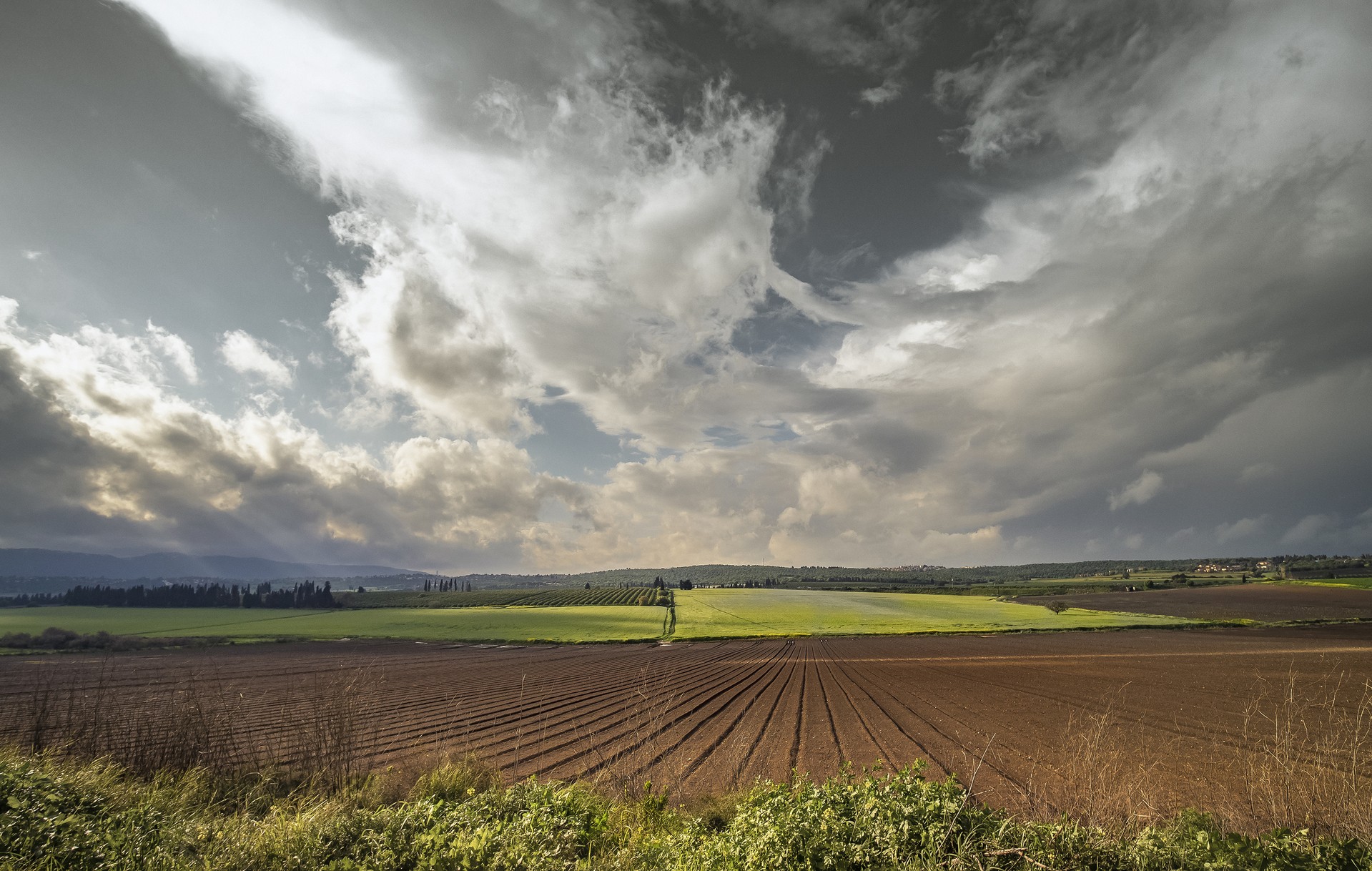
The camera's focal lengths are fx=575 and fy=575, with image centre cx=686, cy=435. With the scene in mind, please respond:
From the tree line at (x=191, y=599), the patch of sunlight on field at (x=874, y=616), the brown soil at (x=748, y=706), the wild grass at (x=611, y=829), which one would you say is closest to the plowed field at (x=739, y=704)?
the brown soil at (x=748, y=706)

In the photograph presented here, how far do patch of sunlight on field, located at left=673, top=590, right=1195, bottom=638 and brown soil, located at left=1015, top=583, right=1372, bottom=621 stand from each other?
7.58 metres

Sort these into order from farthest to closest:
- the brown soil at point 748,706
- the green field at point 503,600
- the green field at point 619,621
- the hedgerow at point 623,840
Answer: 1. the green field at point 503,600
2. the green field at point 619,621
3. the brown soil at point 748,706
4. the hedgerow at point 623,840

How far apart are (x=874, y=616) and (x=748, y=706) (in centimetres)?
8073

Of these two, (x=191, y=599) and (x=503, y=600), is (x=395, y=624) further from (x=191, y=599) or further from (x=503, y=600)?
(x=191, y=599)

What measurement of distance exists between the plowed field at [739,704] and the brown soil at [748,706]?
0.57ft

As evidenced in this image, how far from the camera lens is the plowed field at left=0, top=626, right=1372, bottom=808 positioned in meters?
17.2

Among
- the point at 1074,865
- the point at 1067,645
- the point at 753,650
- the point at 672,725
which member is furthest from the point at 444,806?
the point at 1067,645

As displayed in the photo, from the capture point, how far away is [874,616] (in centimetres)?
10406

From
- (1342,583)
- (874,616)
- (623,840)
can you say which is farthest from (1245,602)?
(623,840)

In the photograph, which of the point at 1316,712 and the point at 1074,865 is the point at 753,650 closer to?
the point at 1316,712

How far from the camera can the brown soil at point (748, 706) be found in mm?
16438

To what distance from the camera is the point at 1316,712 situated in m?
28.5

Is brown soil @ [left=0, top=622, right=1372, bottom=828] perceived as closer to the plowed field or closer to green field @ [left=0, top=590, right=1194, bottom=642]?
the plowed field

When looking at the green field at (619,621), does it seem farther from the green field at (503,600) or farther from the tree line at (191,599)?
the tree line at (191,599)
